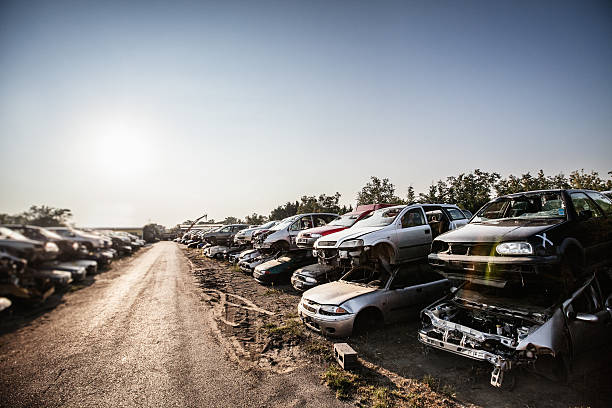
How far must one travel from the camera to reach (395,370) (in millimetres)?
4574

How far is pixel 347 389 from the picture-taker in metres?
4.12

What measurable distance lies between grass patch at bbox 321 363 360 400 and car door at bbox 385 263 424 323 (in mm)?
1835

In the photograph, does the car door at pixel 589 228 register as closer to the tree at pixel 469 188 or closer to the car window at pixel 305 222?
the car window at pixel 305 222

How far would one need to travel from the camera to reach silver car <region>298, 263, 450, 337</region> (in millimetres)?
5652

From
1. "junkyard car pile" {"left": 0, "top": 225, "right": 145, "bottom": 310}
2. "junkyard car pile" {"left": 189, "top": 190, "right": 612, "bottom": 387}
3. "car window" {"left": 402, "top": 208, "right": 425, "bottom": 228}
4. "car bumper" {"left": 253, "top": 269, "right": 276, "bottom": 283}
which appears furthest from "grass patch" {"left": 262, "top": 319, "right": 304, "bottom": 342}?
"junkyard car pile" {"left": 0, "top": 225, "right": 145, "bottom": 310}

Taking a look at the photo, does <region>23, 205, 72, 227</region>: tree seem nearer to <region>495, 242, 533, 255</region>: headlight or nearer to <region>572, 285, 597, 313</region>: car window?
<region>495, 242, 533, 255</region>: headlight

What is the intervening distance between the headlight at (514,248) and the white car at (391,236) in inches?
116

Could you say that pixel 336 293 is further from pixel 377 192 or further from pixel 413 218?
pixel 377 192

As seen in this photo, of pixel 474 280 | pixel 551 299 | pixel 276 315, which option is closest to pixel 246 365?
pixel 276 315

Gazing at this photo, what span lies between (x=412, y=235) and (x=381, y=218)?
37.2 inches

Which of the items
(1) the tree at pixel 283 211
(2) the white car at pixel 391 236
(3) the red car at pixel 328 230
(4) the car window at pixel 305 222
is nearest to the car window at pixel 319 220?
(4) the car window at pixel 305 222

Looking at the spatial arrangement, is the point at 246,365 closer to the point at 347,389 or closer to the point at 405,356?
the point at 347,389

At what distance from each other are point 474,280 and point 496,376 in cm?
141

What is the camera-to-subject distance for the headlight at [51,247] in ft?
3.36
